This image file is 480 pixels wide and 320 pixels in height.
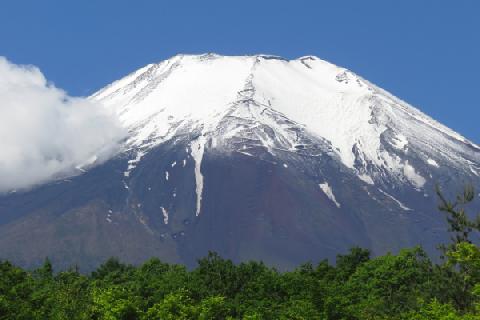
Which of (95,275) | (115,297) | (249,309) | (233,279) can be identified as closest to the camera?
(115,297)

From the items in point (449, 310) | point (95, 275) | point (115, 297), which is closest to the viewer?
point (449, 310)

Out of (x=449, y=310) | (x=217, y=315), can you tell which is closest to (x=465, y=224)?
(x=449, y=310)

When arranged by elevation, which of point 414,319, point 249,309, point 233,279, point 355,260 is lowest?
point 414,319

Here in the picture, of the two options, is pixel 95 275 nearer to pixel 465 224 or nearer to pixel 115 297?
pixel 115 297

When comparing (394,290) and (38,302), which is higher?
(394,290)

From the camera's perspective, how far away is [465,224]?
58.0 metres

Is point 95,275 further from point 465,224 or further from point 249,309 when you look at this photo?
point 465,224

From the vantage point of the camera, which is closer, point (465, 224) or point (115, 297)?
point (465, 224)

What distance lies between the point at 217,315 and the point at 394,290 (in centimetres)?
2475

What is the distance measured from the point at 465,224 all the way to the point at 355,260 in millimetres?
41279

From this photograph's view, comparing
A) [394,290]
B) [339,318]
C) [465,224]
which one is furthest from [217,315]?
[394,290]

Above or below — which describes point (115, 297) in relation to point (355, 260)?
below

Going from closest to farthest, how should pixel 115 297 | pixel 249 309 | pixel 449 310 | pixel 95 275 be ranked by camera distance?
pixel 449 310 → pixel 115 297 → pixel 249 309 → pixel 95 275

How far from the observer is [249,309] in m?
67.4
